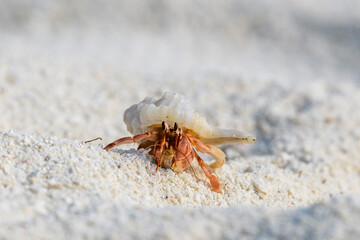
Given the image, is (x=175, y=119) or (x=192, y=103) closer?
(x=175, y=119)

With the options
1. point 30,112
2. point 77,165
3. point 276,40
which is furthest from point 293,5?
point 77,165

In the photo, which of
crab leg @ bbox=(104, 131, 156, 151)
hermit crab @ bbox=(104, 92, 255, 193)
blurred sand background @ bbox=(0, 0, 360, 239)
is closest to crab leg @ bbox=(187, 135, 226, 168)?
hermit crab @ bbox=(104, 92, 255, 193)

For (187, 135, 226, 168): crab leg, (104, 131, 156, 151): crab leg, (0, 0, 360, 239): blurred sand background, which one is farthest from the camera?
(187, 135, 226, 168): crab leg

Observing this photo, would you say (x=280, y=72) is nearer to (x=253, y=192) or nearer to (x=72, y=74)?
(x=72, y=74)

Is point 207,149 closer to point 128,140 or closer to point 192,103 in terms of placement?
point 128,140

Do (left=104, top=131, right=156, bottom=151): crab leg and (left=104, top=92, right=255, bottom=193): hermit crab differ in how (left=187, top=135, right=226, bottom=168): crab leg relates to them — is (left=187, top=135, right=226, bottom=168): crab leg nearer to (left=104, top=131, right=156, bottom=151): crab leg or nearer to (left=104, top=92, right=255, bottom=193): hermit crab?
(left=104, top=92, right=255, bottom=193): hermit crab

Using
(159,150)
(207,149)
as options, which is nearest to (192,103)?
(207,149)

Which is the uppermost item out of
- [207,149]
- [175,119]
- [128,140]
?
[175,119]
